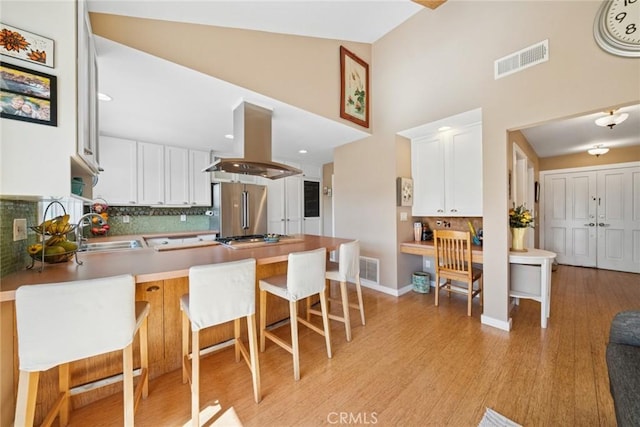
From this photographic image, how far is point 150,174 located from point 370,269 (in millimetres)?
3843

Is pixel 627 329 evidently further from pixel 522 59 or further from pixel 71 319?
pixel 71 319

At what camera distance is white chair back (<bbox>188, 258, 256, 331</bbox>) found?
1.36m

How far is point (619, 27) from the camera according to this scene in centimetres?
183

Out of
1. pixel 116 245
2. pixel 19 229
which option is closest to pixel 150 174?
pixel 116 245

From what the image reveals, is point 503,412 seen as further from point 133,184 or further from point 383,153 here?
point 133,184

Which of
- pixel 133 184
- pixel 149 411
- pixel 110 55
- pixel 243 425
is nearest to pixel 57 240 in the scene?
pixel 149 411

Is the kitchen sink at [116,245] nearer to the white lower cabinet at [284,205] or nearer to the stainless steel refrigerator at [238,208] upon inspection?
the stainless steel refrigerator at [238,208]

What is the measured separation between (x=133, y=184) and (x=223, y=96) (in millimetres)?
2340

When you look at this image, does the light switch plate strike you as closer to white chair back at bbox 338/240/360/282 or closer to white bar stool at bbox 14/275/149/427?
white bar stool at bbox 14/275/149/427

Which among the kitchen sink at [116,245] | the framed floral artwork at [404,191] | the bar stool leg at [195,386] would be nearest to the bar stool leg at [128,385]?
the bar stool leg at [195,386]

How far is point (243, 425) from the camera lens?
1.39 metres

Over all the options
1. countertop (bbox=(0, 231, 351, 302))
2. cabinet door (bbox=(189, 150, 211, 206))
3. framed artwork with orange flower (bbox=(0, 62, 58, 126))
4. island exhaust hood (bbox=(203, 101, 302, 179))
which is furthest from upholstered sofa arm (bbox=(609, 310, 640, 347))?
cabinet door (bbox=(189, 150, 211, 206))

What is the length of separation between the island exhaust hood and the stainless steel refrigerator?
156 centimetres

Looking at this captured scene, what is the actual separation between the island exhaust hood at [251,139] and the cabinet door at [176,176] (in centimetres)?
182
